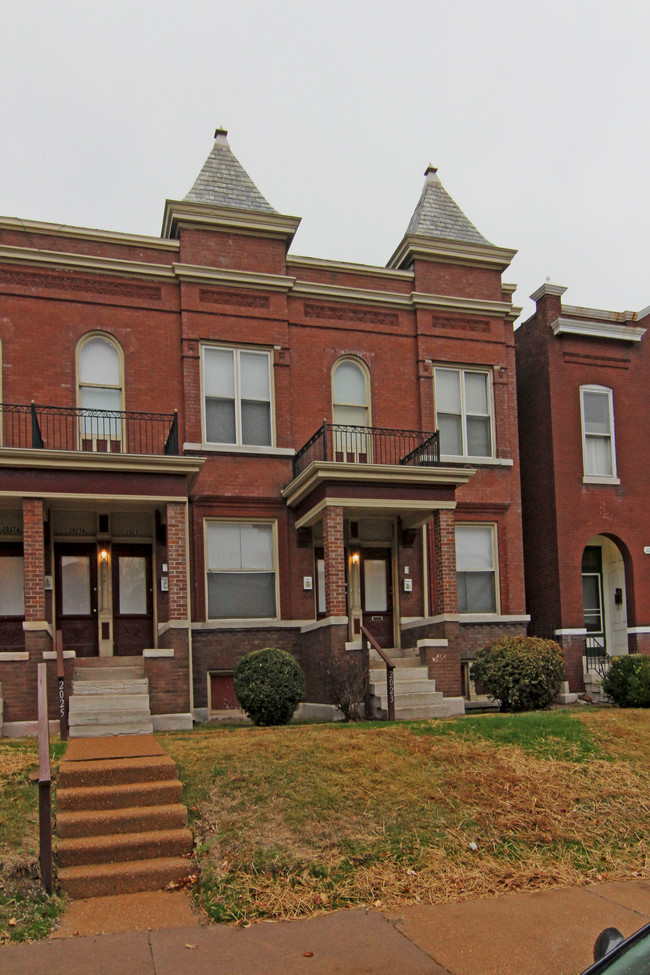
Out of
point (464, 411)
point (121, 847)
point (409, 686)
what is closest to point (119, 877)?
point (121, 847)

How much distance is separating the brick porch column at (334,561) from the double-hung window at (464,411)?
14.3ft

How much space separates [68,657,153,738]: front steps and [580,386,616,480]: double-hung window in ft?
38.0

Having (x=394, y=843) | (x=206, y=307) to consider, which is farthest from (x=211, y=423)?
(x=394, y=843)

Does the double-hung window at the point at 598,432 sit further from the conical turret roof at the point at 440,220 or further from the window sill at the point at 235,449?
the window sill at the point at 235,449

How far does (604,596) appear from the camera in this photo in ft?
74.8

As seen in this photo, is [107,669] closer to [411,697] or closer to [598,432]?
[411,697]

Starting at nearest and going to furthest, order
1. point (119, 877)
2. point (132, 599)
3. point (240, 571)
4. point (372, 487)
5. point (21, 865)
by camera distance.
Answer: point (21, 865)
point (119, 877)
point (372, 487)
point (132, 599)
point (240, 571)

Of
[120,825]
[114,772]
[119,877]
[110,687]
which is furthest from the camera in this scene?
[110,687]

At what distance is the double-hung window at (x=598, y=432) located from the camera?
22016 mm

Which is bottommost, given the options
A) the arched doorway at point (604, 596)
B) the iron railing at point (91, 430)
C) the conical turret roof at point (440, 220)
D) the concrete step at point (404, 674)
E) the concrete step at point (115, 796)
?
the concrete step at point (115, 796)

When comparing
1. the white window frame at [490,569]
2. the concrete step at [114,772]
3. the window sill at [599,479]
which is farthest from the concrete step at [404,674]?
the concrete step at [114,772]

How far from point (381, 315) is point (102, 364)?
6.21m

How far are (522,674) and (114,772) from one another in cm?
900

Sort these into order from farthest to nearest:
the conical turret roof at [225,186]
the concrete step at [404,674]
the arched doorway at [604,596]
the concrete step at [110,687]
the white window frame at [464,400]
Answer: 1. the arched doorway at [604,596]
2. the white window frame at [464,400]
3. the conical turret roof at [225,186]
4. the concrete step at [404,674]
5. the concrete step at [110,687]
